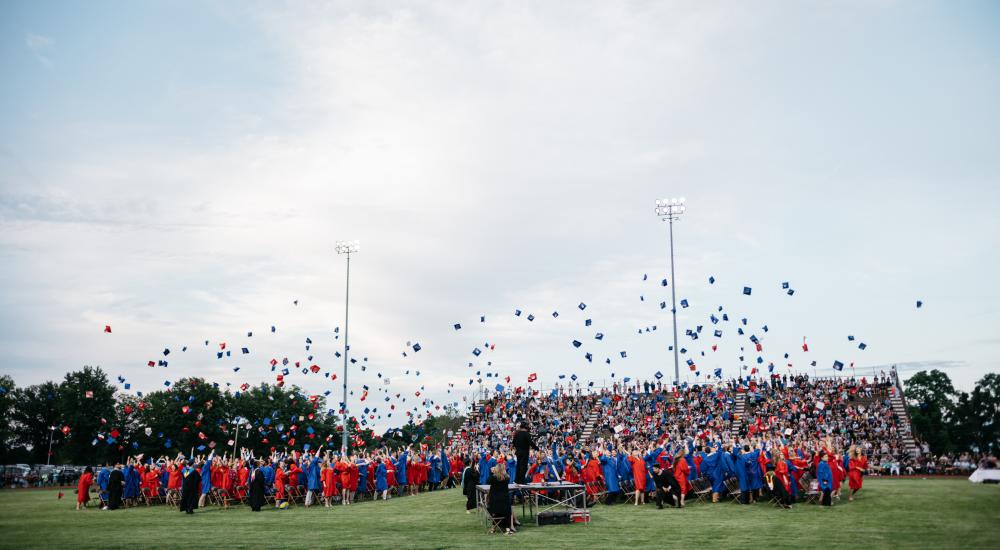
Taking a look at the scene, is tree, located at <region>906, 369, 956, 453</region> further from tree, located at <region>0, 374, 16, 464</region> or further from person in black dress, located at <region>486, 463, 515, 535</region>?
tree, located at <region>0, 374, 16, 464</region>

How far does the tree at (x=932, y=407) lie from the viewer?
201 feet

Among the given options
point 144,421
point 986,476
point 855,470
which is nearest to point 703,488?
point 855,470

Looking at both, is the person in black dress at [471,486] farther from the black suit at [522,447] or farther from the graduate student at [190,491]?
the graduate student at [190,491]

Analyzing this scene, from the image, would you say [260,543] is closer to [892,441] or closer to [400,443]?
[892,441]

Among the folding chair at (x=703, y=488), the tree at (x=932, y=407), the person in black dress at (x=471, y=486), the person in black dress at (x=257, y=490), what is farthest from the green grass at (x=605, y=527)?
the tree at (x=932, y=407)

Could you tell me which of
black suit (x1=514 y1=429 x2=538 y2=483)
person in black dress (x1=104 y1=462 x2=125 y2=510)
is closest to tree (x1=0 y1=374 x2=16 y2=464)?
person in black dress (x1=104 y1=462 x2=125 y2=510)

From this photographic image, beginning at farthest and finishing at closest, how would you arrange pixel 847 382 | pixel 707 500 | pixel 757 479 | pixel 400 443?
pixel 400 443 < pixel 847 382 < pixel 707 500 < pixel 757 479

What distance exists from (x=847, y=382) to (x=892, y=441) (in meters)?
7.25

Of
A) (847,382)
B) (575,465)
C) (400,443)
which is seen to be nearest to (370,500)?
(575,465)

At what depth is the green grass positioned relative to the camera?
11906 mm

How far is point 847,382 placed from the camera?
4053 centimetres

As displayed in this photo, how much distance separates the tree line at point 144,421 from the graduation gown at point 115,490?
122ft

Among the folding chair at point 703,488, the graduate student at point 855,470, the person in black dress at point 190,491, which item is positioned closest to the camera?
the graduate student at point 855,470

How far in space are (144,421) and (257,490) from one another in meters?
55.6
